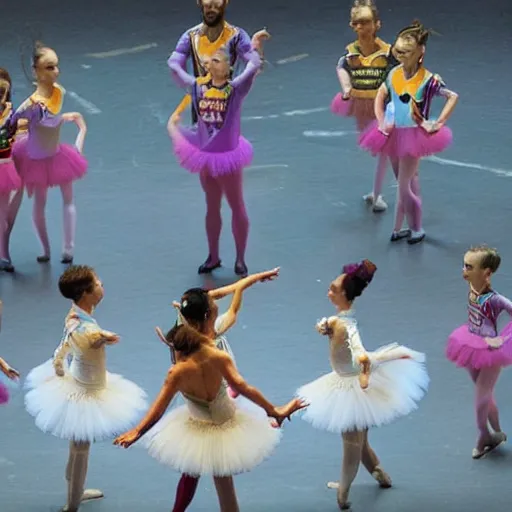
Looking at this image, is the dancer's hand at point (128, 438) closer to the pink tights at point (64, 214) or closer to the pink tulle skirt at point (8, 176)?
the pink tulle skirt at point (8, 176)

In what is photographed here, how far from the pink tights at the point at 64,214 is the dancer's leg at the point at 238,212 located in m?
0.76

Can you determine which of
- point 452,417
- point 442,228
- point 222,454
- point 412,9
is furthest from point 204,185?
point 412,9

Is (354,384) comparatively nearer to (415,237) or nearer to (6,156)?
(415,237)

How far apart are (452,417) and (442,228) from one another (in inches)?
72.1

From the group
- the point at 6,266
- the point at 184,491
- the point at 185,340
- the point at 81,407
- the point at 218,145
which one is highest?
the point at 185,340

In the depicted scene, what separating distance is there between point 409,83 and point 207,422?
2.60 m

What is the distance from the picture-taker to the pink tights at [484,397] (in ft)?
18.8

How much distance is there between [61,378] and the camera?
5.41m

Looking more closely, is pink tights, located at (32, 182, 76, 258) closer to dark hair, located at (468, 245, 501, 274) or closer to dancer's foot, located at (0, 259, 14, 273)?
dancer's foot, located at (0, 259, 14, 273)

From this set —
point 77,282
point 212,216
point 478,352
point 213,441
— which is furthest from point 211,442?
point 212,216

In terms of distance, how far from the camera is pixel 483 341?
18.6 feet

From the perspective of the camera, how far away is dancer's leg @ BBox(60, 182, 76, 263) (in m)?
7.26

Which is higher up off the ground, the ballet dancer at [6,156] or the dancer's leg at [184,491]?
the ballet dancer at [6,156]

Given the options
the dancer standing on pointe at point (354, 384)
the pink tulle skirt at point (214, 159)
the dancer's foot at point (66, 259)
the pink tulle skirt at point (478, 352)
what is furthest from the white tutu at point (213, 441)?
the dancer's foot at point (66, 259)
